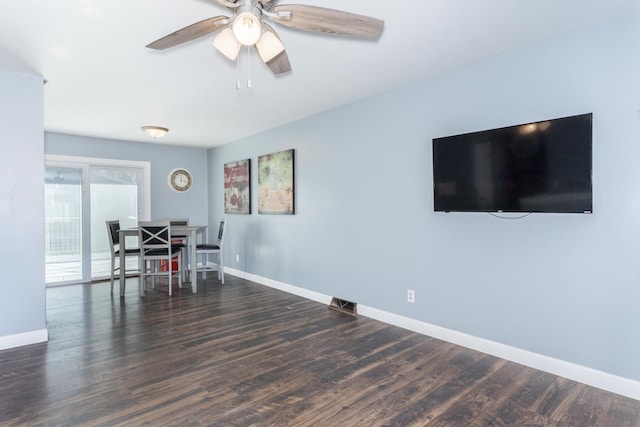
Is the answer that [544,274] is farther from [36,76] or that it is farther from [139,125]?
[139,125]

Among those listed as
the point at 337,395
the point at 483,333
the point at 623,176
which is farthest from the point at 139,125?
the point at 623,176

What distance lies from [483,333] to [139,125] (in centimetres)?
480

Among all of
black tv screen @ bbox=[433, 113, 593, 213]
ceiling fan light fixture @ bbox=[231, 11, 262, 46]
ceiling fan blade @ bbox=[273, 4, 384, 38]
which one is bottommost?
black tv screen @ bbox=[433, 113, 593, 213]

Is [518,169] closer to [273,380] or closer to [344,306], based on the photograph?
[273,380]

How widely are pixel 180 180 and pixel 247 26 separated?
17.4 feet

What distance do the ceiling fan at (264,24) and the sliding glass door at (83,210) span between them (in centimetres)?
454

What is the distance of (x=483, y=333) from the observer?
2.78 metres

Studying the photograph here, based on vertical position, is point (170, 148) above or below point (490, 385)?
above

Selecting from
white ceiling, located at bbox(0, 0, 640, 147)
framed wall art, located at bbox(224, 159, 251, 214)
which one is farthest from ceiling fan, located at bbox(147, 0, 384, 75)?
framed wall art, located at bbox(224, 159, 251, 214)

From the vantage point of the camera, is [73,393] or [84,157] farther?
[84,157]

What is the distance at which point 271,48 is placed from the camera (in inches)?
76.8

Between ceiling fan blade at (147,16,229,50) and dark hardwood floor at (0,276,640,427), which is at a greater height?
ceiling fan blade at (147,16,229,50)

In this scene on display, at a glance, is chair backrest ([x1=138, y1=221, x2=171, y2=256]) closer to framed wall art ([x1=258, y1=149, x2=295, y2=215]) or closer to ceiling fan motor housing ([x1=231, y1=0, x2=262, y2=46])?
framed wall art ([x1=258, y1=149, x2=295, y2=215])

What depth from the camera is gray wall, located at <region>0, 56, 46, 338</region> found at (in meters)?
2.91
